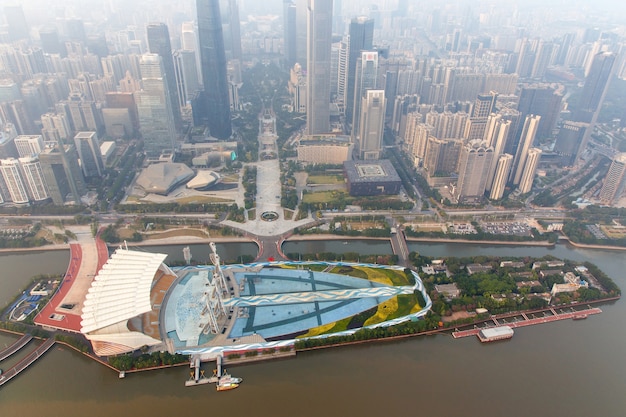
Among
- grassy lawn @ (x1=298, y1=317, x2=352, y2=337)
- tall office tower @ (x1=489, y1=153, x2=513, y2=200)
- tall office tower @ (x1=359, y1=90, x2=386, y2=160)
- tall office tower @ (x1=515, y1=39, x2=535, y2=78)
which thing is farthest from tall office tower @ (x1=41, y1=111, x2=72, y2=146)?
tall office tower @ (x1=515, y1=39, x2=535, y2=78)

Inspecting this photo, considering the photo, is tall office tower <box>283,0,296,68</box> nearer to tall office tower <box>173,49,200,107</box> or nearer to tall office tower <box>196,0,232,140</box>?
tall office tower <box>173,49,200,107</box>

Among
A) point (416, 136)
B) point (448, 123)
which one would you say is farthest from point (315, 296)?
point (448, 123)

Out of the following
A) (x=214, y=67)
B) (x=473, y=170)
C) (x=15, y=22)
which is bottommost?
(x=473, y=170)

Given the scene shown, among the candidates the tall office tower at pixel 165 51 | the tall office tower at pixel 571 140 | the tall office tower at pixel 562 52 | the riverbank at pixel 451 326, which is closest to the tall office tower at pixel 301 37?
the tall office tower at pixel 165 51

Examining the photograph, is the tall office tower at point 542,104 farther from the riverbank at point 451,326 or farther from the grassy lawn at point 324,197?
the riverbank at point 451,326

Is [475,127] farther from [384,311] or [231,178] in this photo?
[384,311]

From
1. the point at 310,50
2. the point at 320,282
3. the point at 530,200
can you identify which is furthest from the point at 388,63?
the point at 320,282

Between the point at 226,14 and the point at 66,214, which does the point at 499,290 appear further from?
the point at 226,14
